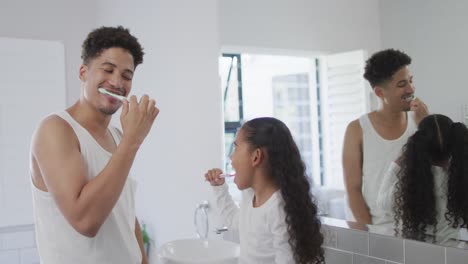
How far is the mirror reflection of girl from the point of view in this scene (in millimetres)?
1411

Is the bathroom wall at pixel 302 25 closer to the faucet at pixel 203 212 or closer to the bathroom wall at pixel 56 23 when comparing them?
the faucet at pixel 203 212


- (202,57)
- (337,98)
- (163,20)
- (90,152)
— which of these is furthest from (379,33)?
(163,20)

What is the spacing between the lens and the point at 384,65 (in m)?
1.59

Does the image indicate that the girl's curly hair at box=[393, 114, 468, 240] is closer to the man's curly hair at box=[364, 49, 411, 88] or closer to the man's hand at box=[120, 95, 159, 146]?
the man's curly hair at box=[364, 49, 411, 88]

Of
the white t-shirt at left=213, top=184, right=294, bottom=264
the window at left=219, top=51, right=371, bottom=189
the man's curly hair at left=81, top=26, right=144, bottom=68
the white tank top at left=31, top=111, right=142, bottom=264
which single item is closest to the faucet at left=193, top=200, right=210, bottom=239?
the window at left=219, top=51, right=371, bottom=189

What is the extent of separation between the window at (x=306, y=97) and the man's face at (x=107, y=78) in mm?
776

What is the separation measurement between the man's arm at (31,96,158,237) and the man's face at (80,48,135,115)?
131 mm

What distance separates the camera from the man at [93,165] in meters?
1.06

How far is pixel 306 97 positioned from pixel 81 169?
1.03 metres

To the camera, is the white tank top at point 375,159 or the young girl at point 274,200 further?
the white tank top at point 375,159

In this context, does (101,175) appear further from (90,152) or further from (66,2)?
(66,2)

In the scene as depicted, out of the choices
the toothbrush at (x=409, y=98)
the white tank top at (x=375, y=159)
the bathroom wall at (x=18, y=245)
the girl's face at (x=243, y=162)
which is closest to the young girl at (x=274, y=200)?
the girl's face at (x=243, y=162)

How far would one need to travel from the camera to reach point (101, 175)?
1.05 meters

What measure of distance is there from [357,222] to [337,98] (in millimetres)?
449
